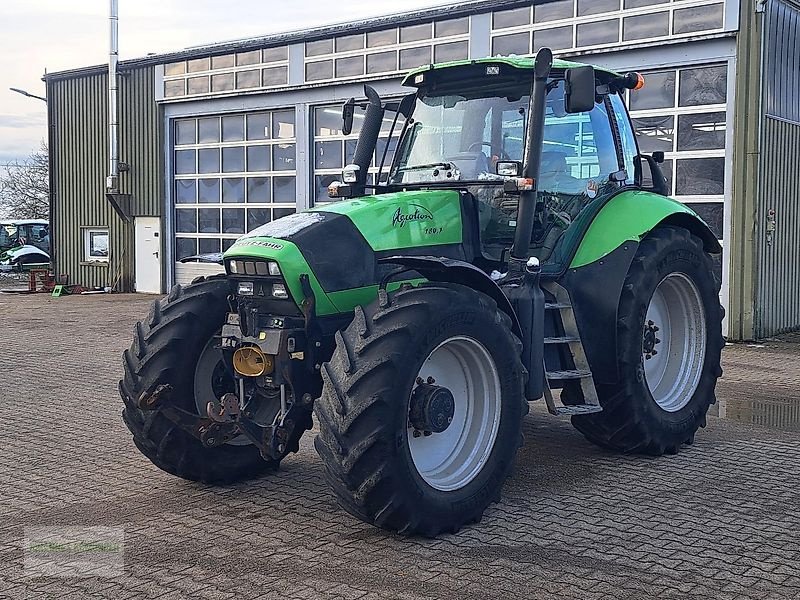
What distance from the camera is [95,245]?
2639cm

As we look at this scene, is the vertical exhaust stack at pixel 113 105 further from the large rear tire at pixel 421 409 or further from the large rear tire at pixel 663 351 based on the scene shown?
the large rear tire at pixel 421 409

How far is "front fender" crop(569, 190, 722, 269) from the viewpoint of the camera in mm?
6879

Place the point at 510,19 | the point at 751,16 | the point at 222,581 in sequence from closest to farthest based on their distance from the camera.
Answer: the point at 222,581 → the point at 751,16 → the point at 510,19

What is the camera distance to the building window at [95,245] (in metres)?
26.1

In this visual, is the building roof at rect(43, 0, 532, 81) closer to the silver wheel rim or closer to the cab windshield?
the cab windshield

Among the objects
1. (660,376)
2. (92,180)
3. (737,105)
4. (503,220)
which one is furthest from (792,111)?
(92,180)

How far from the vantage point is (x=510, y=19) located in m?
17.3

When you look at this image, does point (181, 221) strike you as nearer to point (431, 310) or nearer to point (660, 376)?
point (660, 376)

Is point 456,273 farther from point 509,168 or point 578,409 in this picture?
point 578,409

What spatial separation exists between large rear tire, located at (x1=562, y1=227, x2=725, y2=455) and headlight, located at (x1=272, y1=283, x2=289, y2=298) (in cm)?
241

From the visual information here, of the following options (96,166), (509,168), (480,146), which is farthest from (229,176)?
(509,168)

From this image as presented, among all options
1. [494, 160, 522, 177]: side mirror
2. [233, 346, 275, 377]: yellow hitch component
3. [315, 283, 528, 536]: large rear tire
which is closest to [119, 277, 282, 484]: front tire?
[233, 346, 275, 377]: yellow hitch component

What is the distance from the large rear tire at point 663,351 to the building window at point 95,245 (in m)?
20.6

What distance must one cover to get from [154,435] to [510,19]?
13.0m
